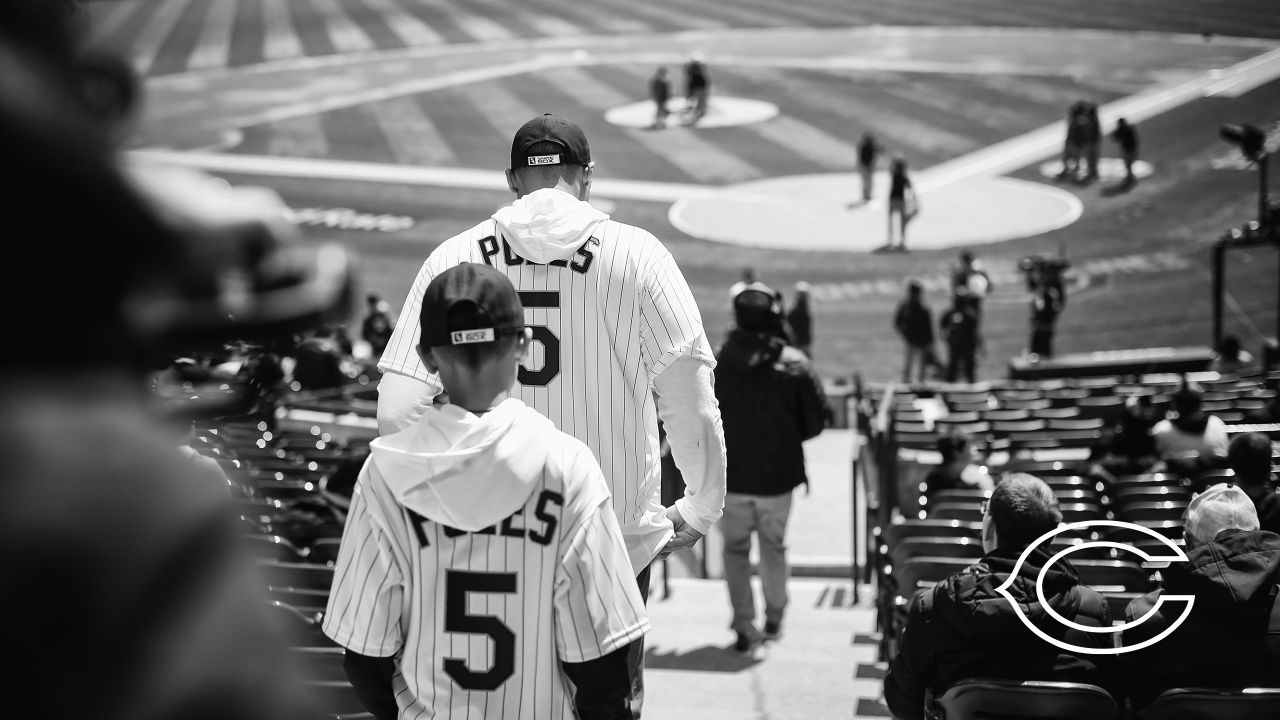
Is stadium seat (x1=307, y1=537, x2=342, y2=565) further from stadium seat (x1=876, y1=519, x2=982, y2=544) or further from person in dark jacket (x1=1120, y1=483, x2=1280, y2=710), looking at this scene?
person in dark jacket (x1=1120, y1=483, x2=1280, y2=710)

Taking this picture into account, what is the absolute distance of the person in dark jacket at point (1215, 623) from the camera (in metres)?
4.51

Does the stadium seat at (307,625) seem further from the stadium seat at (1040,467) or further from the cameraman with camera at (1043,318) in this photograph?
the cameraman with camera at (1043,318)

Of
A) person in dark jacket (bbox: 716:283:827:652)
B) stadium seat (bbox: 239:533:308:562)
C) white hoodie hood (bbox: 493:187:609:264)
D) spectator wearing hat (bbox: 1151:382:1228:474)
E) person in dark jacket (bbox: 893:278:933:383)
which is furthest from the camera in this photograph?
person in dark jacket (bbox: 893:278:933:383)

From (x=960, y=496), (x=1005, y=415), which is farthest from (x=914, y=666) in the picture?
(x=1005, y=415)

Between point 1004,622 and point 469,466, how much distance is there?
2.36 m

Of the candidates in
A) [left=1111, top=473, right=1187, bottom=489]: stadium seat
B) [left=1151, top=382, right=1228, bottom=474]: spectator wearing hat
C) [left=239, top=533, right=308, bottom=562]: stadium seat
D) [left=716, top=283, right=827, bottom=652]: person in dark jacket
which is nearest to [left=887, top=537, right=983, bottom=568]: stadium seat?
[left=716, top=283, right=827, bottom=652]: person in dark jacket

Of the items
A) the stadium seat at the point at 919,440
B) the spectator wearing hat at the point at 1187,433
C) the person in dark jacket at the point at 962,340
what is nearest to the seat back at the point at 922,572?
the spectator wearing hat at the point at 1187,433

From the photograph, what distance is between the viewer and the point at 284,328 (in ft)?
3.35

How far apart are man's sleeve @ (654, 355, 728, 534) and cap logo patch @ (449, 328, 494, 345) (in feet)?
3.69

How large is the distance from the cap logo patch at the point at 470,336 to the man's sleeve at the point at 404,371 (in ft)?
2.79

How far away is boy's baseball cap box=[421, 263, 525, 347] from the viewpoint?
9.48 feet

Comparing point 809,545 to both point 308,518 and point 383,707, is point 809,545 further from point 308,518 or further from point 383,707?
point 383,707

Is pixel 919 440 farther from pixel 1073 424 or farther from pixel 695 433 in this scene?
pixel 695 433

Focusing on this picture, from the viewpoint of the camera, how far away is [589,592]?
9.57 feet
